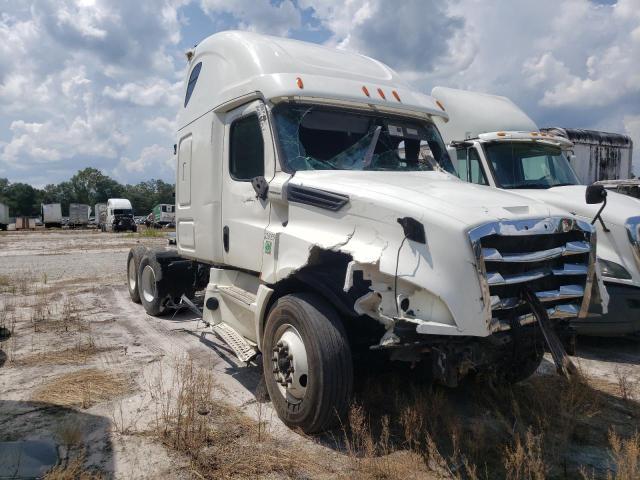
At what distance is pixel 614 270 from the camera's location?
6109 millimetres

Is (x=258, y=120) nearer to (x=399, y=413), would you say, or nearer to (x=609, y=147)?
(x=399, y=413)

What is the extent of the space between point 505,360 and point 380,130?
8.07ft

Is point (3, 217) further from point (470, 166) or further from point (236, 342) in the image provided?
point (236, 342)

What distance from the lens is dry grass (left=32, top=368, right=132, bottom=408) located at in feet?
15.1

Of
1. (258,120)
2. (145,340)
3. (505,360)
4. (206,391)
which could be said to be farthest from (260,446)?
(145,340)

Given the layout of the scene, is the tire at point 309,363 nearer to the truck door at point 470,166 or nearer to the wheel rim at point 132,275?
the truck door at point 470,166

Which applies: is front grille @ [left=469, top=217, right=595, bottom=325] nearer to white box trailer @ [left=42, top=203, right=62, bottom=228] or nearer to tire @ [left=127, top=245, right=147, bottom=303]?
tire @ [left=127, top=245, right=147, bottom=303]

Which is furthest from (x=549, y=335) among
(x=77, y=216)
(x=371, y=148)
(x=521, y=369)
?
(x=77, y=216)

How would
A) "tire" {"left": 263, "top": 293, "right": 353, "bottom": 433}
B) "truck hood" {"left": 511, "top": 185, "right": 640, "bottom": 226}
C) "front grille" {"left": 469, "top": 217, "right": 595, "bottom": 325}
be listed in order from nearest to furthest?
"front grille" {"left": 469, "top": 217, "right": 595, "bottom": 325}
"tire" {"left": 263, "top": 293, "right": 353, "bottom": 433}
"truck hood" {"left": 511, "top": 185, "right": 640, "bottom": 226}

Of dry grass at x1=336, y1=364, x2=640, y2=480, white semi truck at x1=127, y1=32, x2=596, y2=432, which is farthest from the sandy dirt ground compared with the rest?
white semi truck at x1=127, y1=32, x2=596, y2=432

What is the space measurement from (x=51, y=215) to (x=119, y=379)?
61184mm

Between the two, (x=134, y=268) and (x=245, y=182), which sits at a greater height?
(x=245, y=182)

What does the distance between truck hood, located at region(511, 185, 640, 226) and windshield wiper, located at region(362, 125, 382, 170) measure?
2498 mm

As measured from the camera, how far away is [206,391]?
456 centimetres
